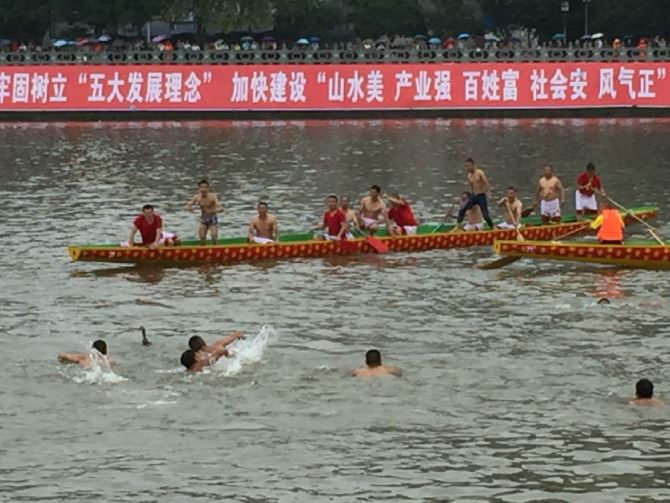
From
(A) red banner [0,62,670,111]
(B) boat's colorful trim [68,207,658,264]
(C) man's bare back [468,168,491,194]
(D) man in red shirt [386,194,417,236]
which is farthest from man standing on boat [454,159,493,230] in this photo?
(A) red banner [0,62,670,111]

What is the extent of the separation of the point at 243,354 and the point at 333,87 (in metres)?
47.0

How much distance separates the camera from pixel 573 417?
2552 centimetres

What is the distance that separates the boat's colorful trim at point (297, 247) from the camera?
126ft

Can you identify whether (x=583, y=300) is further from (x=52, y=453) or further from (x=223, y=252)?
(x=52, y=453)

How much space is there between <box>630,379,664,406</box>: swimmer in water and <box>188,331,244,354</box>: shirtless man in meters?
7.23

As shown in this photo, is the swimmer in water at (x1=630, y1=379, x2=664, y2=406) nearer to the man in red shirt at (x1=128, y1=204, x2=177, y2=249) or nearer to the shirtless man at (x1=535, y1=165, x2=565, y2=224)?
the man in red shirt at (x1=128, y1=204, x2=177, y2=249)

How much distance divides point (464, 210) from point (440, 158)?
18.5 metres

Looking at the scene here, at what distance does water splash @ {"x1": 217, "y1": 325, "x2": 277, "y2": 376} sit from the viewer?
92.8 feet

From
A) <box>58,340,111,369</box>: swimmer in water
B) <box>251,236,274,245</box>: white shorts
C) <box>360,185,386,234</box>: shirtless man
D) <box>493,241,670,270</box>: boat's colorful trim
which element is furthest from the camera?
<box>360,185,386,234</box>: shirtless man

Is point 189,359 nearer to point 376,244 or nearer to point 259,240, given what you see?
point 259,240

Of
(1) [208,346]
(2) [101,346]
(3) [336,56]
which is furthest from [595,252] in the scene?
(3) [336,56]

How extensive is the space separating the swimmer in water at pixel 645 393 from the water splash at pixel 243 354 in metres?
6.77

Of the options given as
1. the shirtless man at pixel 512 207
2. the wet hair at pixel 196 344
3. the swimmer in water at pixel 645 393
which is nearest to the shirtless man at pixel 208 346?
the wet hair at pixel 196 344

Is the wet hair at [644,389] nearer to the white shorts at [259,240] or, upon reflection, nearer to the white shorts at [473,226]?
the white shorts at [259,240]
